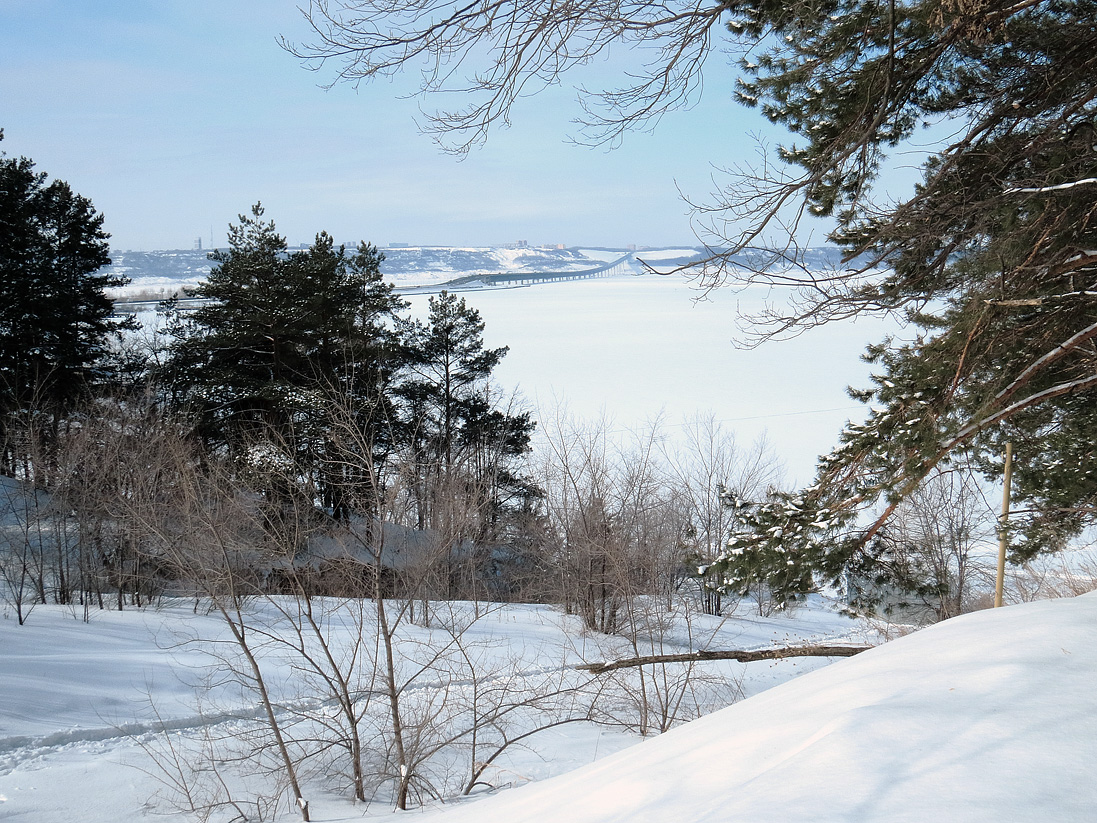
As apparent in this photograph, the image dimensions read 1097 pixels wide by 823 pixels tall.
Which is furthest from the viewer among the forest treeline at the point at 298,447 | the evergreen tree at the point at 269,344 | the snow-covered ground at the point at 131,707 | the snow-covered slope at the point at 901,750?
the evergreen tree at the point at 269,344

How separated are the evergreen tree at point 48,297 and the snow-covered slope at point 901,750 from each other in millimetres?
27352

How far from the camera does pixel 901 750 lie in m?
2.48

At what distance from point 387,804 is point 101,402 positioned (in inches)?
791

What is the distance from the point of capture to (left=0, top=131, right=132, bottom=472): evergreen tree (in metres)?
25.5

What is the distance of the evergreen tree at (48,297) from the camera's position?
1002 inches

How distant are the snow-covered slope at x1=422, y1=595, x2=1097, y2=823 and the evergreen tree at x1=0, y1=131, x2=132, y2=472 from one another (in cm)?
2735

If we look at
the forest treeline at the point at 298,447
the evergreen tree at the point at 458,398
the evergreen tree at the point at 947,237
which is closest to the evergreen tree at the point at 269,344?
the forest treeline at the point at 298,447

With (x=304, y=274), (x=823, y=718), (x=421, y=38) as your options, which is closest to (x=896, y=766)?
(x=823, y=718)

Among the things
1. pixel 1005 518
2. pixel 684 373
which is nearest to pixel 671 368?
pixel 684 373

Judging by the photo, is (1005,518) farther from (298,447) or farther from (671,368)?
(671,368)

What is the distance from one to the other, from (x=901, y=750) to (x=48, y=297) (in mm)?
30775

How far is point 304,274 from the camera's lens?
25.9 meters

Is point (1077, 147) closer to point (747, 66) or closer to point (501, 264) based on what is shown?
point (747, 66)

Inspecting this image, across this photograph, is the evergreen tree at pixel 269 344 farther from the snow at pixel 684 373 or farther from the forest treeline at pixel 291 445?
the snow at pixel 684 373
